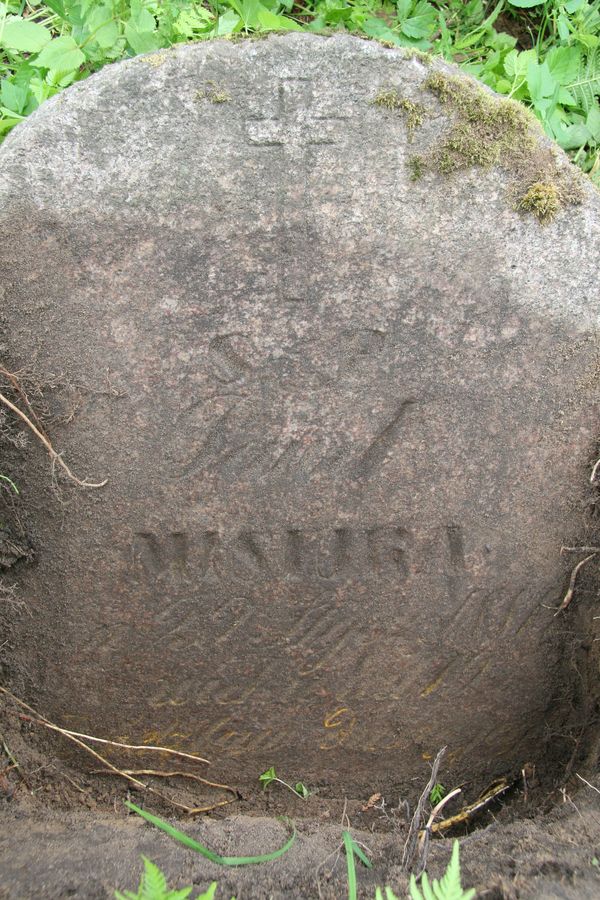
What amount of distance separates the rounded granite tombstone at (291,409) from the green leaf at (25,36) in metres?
0.67

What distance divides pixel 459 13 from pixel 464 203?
1.34m

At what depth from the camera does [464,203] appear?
1816mm

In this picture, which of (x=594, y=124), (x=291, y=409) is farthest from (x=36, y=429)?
(x=594, y=124)

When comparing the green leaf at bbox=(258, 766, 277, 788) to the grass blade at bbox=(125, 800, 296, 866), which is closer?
the grass blade at bbox=(125, 800, 296, 866)

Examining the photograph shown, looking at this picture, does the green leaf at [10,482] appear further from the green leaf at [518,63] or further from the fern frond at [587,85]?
the fern frond at [587,85]

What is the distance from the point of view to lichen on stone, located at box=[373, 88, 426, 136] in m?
1.78

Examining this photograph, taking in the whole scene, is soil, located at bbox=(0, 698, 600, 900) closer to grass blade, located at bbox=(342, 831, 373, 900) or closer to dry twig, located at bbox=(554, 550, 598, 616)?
grass blade, located at bbox=(342, 831, 373, 900)

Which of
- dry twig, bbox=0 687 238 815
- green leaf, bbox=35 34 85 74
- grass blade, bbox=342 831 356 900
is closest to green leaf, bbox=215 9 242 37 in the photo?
green leaf, bbox=35 34 85 74

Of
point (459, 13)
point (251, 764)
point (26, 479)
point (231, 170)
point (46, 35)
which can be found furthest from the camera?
point (459, 13)

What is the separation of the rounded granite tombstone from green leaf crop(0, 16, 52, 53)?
2.19 ft

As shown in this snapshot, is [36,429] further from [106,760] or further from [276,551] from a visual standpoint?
[106,760]

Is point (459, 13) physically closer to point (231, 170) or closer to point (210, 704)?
point (231, 170)

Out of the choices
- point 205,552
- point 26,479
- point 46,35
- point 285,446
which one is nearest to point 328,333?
point 285,446

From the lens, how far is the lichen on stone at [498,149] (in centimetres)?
180
